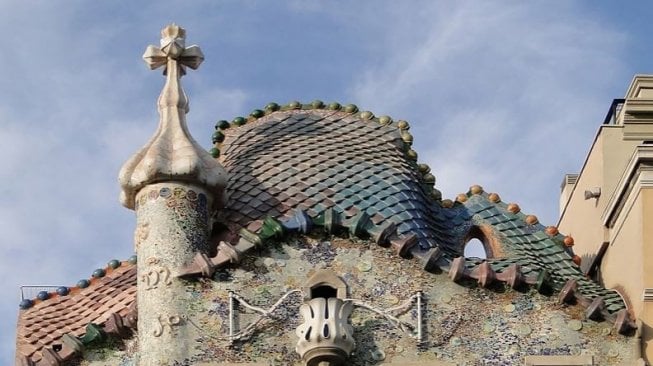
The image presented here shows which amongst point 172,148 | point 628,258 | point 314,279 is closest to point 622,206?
point 628,258

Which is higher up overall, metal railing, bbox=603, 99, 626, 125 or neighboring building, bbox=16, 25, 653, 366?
metal railing, bbox=603, 99, 626, 125

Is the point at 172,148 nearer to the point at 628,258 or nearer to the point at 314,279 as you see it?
the point at 314,279

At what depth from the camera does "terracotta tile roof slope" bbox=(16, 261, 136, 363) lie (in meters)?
27.2

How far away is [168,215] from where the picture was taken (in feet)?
86.8

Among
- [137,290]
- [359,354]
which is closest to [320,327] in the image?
[359,354]

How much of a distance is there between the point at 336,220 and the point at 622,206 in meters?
3.37

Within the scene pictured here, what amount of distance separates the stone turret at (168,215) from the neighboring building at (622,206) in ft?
14.5

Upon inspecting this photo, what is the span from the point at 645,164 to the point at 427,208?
2.45 meters

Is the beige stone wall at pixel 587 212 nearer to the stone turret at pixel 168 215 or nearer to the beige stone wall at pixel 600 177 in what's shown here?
the beige stone wall at pixel 600 177

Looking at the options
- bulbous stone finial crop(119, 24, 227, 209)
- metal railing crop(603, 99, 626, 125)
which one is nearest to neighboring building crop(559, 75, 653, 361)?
metal railing crop(603, 99, 626, 125)

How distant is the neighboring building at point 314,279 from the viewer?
2584 centimetres

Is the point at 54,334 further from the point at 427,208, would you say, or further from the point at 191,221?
the point at 427,208

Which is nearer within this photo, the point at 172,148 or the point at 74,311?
the point at 172,148

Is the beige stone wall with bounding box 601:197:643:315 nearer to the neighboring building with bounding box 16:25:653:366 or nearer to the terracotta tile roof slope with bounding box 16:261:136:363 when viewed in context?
the neighboring building with bounding box 16:25:653:366
